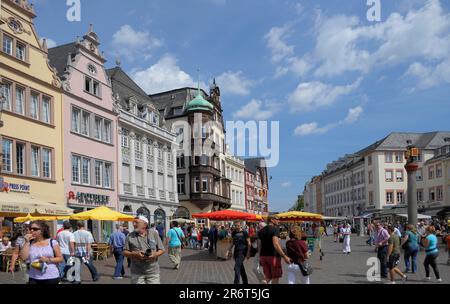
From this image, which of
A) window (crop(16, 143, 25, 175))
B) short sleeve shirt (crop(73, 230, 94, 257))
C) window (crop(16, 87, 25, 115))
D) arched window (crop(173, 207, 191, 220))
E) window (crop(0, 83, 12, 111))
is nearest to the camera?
short sleeve shirt (crop(73, 230, 94, 257))

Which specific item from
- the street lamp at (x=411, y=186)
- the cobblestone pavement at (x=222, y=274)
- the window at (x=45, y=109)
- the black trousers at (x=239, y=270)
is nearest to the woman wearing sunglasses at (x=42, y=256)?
the black trousers at (x=239, y=270)

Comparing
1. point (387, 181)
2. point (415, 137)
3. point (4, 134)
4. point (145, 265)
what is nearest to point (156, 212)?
point (4, 134)

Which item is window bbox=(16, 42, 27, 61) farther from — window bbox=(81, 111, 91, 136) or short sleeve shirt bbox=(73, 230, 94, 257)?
short sleeve shirt bbox=(73, 230, 94, 257)

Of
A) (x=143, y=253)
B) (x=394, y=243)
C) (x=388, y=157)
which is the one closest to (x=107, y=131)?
(x=394, y=243)

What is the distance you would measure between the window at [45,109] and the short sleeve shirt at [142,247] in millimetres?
25219

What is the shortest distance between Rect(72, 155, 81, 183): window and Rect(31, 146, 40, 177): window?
3.67 m

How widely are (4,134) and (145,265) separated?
22.5 metres

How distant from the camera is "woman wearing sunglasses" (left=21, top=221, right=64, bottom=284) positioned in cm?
839

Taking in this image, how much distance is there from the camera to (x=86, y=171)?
36.6 m

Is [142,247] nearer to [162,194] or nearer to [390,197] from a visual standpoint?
[162,194]

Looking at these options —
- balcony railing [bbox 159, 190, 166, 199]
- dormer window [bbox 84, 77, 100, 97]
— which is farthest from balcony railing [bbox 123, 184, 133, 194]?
dormer window [bbox 84, 77, 100, 97]

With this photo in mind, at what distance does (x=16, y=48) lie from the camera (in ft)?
98.8

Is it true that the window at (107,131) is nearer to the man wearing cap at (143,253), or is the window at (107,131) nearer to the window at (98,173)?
the window at (98,173)

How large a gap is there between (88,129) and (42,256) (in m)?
29.7
